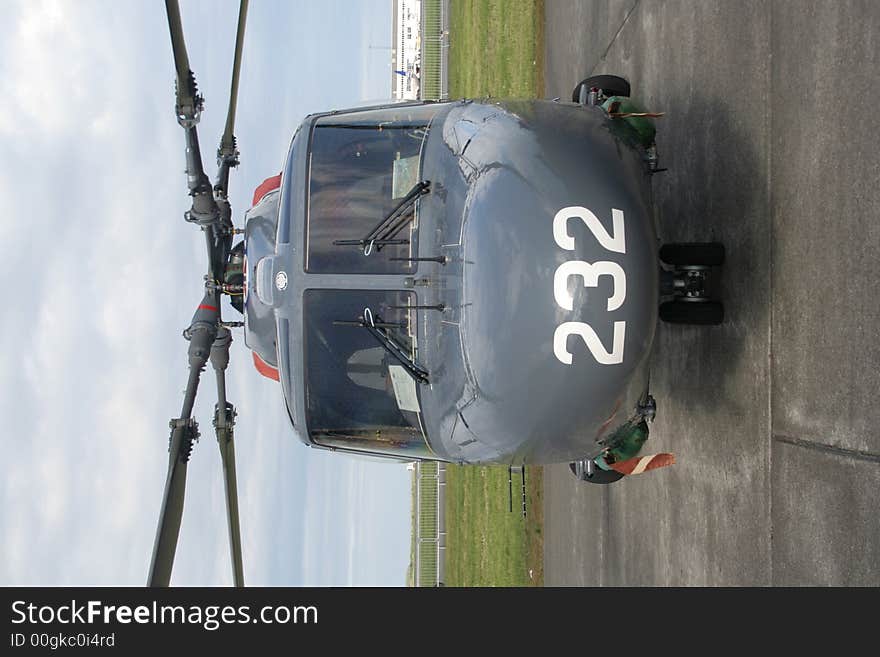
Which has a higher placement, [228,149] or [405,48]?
[405,48]

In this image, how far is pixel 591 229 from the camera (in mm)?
4367

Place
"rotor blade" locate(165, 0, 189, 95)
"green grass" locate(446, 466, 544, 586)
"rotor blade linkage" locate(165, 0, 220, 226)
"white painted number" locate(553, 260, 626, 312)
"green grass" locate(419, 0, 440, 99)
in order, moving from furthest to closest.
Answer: "green grass" locate(419, 0, 440, 99)
"green grass" locate(446, 466, 544, 586)
"rotor blade linkage" locate(165, 0, 220, 226)
"rotor blade" locate(165, 0, 189, 95)
"white painted number" locate(553, 260, 626, 312)

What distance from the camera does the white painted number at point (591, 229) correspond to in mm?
4316

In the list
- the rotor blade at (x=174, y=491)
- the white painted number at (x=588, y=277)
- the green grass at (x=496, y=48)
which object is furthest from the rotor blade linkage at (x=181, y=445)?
the green grass at (x=496, y=48)

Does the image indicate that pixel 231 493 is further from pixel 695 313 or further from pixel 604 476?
pixel 695 313

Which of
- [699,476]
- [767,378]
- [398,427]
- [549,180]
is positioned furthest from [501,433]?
[699,476]

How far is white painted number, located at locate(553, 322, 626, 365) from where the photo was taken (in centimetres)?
433

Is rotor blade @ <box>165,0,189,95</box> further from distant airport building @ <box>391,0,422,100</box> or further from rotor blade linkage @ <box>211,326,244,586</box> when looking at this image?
distant airport building @ <box>391,0,422,100</box>

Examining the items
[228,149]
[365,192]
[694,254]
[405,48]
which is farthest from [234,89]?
[405,48]

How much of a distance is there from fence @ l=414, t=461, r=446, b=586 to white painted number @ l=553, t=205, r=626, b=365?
1227 cm

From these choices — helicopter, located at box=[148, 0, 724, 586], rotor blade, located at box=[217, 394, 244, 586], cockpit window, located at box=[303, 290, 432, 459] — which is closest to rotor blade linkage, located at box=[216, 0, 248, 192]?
helicopter, located at box=[148, 0, 724, 586]

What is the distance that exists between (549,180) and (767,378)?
214 cm

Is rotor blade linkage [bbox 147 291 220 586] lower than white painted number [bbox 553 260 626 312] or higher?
lower

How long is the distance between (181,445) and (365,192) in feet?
7.96
